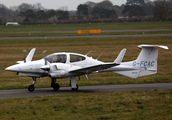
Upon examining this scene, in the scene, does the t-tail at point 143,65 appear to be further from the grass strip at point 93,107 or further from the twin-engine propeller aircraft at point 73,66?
the grass strip at point 93,107

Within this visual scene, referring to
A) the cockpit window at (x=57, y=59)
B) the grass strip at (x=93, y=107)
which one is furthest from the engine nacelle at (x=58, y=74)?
the grass strip at (x=93, y=107)

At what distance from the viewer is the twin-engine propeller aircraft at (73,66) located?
50.2 ft

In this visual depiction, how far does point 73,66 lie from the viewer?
15.8 m

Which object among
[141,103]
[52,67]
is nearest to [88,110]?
[141,103]

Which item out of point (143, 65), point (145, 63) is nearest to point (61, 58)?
point (143, 65)

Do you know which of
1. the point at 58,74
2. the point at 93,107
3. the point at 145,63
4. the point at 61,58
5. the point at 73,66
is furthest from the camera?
the point at 145,63

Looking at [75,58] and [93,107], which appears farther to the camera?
[75,58]

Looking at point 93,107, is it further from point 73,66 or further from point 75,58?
point 75,58

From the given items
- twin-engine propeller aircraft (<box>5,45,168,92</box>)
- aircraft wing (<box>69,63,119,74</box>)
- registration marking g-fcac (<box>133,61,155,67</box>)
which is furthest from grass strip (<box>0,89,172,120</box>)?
registration marking g-fcac (<box>133,61,155,67</box>)

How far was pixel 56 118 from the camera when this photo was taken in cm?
1006

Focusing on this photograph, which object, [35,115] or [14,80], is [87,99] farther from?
[14,80]

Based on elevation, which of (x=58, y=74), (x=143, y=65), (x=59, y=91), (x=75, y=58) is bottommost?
(x=59, y=91)

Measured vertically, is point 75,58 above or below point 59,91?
above

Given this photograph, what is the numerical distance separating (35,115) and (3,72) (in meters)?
14.8
